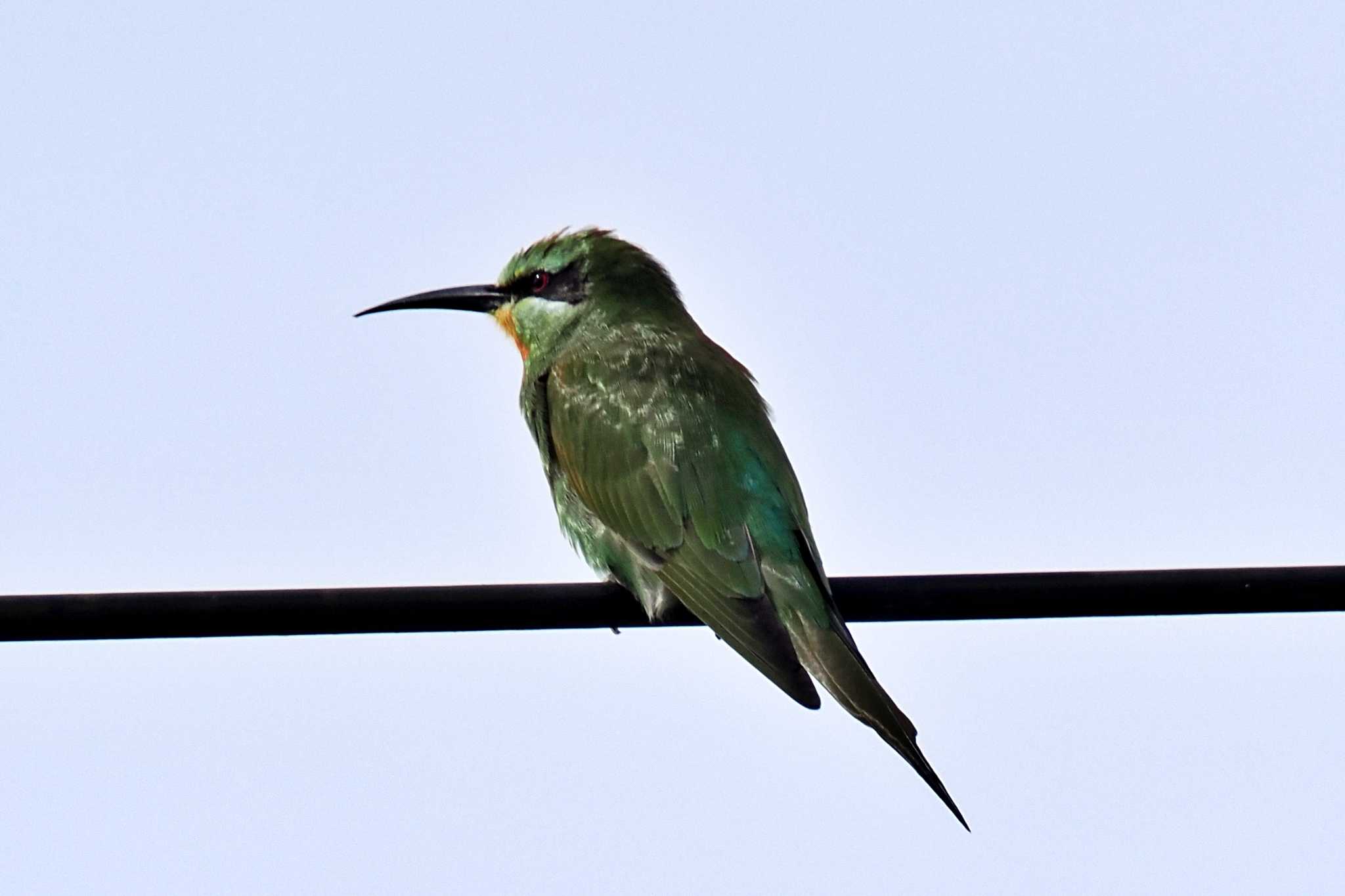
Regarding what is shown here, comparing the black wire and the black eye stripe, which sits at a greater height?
the black eye stripe

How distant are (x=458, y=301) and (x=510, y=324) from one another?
0.33 m

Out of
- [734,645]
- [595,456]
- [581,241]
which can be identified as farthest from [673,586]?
[581,241]

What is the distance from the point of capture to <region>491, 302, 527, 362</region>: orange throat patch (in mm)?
6004

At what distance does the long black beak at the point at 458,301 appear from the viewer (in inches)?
242

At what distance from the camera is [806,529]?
174 inches

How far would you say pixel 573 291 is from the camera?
5895 millimetres

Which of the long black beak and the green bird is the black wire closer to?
the green bird

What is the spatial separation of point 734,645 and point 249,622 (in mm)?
1483

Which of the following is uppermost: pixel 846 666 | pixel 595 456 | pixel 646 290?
pixel 646 290

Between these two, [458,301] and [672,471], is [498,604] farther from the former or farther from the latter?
[458,301]

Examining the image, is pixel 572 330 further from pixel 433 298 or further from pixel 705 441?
pixel 705 441

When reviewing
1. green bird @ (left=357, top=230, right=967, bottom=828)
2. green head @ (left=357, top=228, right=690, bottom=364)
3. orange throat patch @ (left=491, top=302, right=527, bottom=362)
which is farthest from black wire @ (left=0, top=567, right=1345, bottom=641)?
orange throat patch @ (left=491, top=302, right=527, bottom=362)

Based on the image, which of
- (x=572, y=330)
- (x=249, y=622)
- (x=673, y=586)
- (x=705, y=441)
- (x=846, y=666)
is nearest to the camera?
(x=249, y=622)

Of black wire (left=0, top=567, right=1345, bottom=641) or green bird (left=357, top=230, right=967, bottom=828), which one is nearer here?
black wire (left=0, top=567, right=1345, bottom=641)
